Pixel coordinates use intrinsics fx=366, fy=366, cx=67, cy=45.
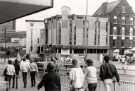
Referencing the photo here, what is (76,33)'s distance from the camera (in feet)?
235

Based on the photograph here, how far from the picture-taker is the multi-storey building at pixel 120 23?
242 feet

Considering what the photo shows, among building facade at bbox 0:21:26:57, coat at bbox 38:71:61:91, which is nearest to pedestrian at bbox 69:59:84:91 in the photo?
coat at bbox 38:71:61:91

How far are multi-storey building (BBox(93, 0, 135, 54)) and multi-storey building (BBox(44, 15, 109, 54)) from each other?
5.97ft

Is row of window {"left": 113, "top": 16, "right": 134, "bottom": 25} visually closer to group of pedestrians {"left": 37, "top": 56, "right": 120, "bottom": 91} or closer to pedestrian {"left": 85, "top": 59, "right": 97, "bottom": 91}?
group of pedestrians {"left": 37, "top": 56, "right": 120, "bottom": 91}

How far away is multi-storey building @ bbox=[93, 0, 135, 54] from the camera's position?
73.9 metres

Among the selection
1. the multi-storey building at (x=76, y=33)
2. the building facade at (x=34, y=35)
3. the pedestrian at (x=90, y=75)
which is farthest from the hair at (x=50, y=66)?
the multi-storey building at (x=76, y=33)

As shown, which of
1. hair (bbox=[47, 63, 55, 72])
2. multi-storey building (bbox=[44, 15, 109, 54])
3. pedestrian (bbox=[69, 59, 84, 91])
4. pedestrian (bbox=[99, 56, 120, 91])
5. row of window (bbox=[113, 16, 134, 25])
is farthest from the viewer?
row of window (bbox=[113, 16, 134, 25])

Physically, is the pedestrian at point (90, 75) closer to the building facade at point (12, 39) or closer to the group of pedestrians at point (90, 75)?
the group of pedestrians at point (90, 75)

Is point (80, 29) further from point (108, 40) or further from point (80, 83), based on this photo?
point (80, 83)

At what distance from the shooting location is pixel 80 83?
322 inches

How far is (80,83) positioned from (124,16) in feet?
236

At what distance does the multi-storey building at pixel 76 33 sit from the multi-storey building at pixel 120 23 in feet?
5.97

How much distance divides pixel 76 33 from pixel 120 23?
1004 cm

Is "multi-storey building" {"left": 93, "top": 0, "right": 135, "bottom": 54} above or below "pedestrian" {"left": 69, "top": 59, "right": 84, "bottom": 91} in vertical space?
above
